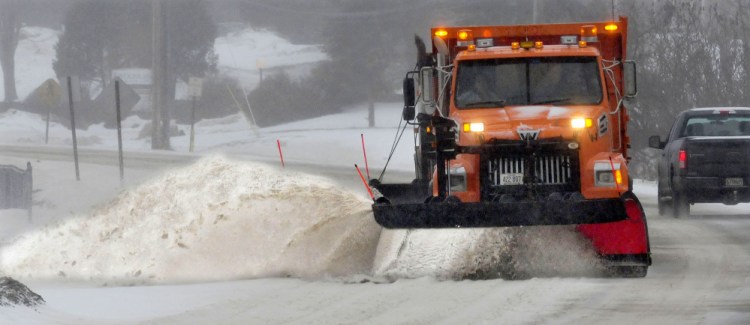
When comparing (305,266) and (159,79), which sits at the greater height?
(159,79)

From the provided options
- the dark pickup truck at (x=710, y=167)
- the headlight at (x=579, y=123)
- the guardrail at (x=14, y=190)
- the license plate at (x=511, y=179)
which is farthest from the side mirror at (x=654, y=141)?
the guardrail at (x=14, y=190)

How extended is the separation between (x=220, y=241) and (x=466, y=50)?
10.8ft

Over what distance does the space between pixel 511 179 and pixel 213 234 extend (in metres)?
2.97

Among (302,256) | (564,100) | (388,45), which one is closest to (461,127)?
(564,100)

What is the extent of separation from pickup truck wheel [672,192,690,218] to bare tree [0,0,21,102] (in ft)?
190

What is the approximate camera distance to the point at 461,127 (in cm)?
1280

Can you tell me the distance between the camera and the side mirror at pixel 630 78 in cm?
1334

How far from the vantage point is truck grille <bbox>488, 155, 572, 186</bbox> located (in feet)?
40.3

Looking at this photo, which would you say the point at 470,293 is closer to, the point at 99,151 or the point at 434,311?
the point at 434,311

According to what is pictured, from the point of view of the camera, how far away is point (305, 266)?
12266 mm

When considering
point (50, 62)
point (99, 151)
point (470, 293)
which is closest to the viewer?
point (470, 293)

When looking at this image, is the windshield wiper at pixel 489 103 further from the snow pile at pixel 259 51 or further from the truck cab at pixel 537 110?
the snow pile at pixel 259 51

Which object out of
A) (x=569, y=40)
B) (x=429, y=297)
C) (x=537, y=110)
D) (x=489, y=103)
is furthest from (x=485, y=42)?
(x=429, y=297)

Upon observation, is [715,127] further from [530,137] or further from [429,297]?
[429,297]
